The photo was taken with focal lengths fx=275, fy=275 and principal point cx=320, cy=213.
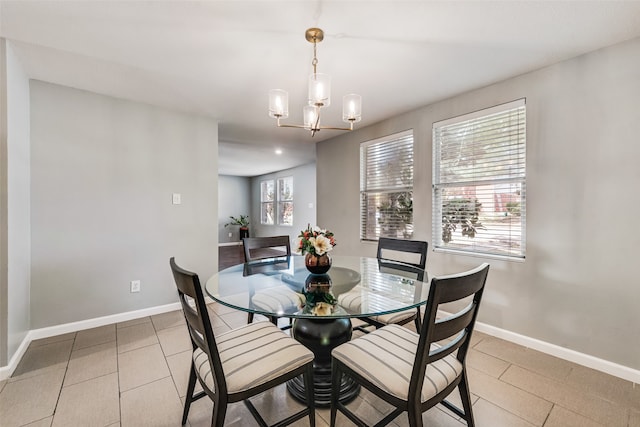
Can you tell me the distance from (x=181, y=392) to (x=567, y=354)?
2.82 m

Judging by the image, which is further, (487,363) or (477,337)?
(477,337)

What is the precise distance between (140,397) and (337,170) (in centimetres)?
344

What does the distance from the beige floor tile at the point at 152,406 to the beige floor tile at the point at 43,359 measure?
82 centimetres

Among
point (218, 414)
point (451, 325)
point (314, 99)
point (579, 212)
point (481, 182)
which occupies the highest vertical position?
point (314, 99)

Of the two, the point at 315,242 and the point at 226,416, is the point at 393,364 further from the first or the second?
the point at 226,416

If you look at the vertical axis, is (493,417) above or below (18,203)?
below

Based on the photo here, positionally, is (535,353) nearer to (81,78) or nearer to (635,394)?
(635,394)

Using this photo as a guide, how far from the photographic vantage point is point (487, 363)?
6.85 feet

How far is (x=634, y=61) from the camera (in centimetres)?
187

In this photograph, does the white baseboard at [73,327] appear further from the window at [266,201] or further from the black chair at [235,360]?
the window at [266,201]

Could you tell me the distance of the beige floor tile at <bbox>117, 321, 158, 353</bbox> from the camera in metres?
2.35

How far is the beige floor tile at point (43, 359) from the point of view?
1966 mm

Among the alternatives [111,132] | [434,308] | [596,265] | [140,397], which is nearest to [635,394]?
[596,265]

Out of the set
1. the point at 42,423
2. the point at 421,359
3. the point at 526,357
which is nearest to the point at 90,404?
the point at 42,423
